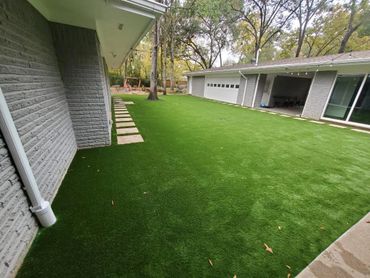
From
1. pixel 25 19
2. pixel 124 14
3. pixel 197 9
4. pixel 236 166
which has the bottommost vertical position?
pixel 236 166

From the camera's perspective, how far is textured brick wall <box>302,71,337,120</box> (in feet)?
24.6

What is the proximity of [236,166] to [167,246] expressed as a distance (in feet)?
6.50

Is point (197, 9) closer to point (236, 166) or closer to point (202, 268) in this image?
point (236, 166)

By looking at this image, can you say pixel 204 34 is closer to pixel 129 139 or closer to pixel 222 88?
pixel 222 88

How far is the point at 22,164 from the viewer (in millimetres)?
1403

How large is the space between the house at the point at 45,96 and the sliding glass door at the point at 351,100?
8.59 metres

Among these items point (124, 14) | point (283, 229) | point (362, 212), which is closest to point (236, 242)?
point (283, 229)

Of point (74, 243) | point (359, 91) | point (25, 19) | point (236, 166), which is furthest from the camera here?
point (359, 91)

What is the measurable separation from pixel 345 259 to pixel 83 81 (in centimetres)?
432

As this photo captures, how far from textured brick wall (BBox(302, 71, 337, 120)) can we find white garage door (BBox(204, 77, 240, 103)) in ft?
16.5

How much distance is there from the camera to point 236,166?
Result: 122 inches

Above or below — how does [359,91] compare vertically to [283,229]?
above

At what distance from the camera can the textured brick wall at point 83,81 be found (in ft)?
9.40

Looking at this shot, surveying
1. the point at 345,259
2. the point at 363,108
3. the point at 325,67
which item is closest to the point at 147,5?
the point at 345,259
